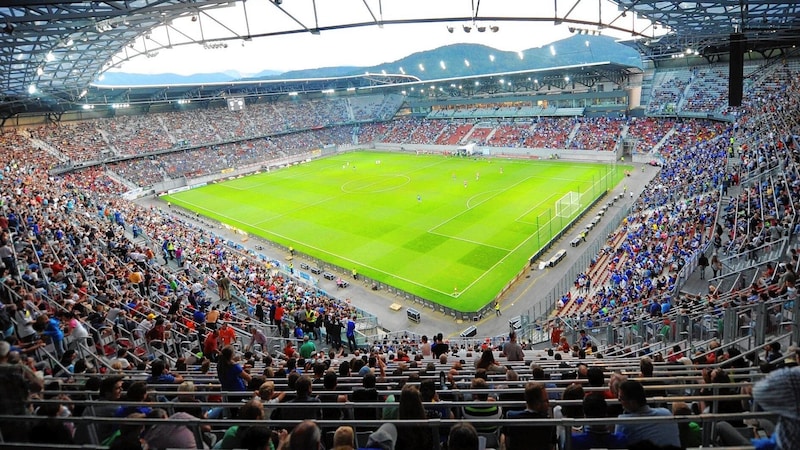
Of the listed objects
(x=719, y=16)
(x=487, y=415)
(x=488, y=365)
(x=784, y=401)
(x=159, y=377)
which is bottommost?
(x=488, y=365)

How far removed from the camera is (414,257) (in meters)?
32.4

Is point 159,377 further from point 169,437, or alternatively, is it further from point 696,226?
point 696,226

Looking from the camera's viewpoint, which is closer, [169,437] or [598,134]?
[169,437]

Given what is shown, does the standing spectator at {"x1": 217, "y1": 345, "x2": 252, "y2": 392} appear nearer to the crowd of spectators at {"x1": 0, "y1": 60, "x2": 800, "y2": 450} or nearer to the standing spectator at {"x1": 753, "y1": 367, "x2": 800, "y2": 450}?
the crowd of spectators at {"x1": 0, "y1": 60, "x2": 800, "y2": 450}

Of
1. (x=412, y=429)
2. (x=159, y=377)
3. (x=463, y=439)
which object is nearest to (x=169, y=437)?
(x=412, y=429)

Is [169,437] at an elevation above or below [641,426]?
below

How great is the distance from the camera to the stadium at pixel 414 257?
196 inches

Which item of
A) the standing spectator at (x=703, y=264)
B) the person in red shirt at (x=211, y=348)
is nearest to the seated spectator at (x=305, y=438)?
the person in red shirt at (x=211, y=348)

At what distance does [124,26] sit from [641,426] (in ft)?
99.3

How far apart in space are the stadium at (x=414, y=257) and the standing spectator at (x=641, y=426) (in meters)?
0.02

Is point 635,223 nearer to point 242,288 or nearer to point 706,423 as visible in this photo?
point 242,288

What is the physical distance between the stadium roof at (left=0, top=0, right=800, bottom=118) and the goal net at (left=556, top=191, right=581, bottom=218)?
1396 cm

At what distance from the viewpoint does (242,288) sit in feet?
73.8

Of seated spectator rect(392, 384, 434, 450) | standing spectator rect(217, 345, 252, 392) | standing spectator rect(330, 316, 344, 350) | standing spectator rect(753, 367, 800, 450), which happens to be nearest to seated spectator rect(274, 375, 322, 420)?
seated spectator rect(392, 384, 434, 450)
